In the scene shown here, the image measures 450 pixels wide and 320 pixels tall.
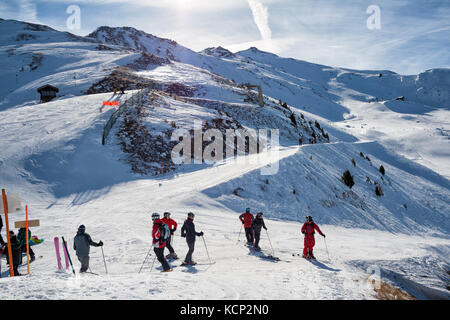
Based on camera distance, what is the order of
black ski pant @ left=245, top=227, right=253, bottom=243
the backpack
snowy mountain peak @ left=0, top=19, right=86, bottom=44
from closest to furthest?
the backpack < black ski pant @ left=245, top=227, right=253, bottom=243 < snowy mountain peak @ left=0, top=19, right=86, bottom=44

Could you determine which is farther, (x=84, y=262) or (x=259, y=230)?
(x=259, y=230)

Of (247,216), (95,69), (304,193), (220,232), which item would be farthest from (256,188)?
(95,69)

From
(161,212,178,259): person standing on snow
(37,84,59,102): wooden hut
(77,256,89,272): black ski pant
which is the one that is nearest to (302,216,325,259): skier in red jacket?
(161,212,178,259): person standing on snow

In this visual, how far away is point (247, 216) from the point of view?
11422mm

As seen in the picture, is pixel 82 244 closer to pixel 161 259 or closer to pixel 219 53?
pixel 161 259

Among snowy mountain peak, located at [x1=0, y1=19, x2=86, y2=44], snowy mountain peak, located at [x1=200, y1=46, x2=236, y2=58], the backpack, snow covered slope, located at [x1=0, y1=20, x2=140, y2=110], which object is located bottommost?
the backpack

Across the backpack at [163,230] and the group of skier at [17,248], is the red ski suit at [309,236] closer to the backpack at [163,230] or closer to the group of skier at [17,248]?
the backpack at [163,230]

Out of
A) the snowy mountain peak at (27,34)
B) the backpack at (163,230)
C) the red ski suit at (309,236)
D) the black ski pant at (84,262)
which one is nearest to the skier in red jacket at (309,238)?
the red ski suit at (309,236)

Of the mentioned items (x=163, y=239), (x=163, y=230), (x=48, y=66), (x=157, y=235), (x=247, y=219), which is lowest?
(x=247, y=219)

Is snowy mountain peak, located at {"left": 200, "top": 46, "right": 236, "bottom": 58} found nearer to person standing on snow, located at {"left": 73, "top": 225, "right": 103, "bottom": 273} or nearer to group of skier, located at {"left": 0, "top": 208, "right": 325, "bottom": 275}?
group of skier, located at {"left": 0, "top": 208, "right": 325, "bottom": 275}

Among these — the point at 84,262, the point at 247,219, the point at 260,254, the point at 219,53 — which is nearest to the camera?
the point at 84,262

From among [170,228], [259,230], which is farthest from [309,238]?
[170,228]

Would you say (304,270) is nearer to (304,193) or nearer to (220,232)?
(220,232)

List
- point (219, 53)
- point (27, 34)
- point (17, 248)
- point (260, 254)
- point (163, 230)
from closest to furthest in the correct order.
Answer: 1. point (163, 230)
2. point (17, 248)
3. point (260, 254)
4. point (27, 34)
5. point (219, 53)
